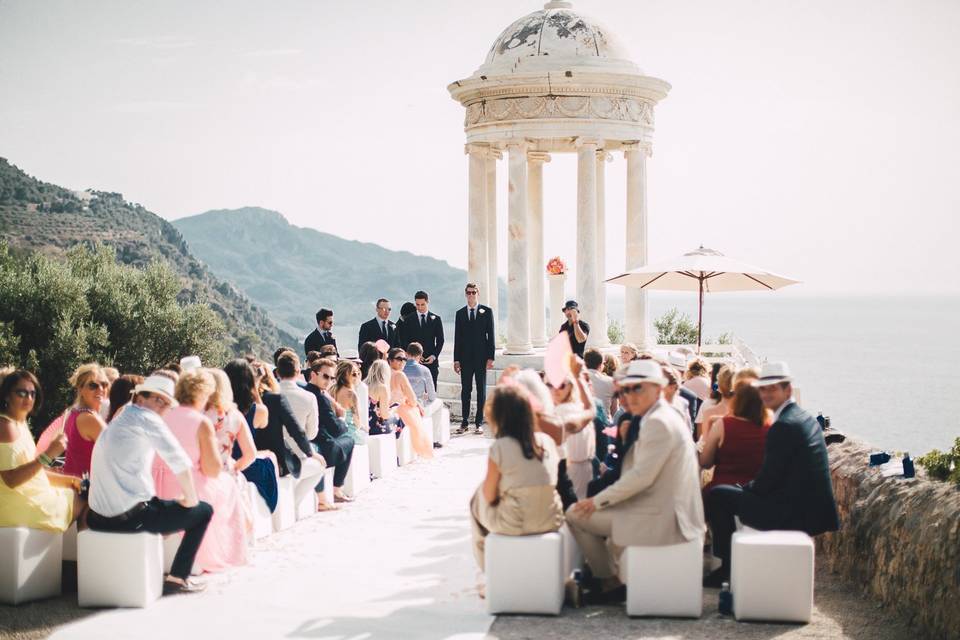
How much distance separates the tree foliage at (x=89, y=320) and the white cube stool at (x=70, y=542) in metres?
28.9

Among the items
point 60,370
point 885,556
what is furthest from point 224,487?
point 60,370

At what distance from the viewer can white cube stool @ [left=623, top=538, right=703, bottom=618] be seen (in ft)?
33.8

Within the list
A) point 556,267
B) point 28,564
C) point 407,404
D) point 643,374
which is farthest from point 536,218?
point 28,564

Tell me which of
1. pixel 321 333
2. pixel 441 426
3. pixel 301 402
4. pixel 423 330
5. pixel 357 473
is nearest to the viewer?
pixel 301 402

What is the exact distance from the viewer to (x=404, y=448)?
19344mm

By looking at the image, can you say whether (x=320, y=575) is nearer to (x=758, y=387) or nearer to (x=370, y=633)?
(x=370, y=633)

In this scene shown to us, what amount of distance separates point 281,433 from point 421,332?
8.88 m

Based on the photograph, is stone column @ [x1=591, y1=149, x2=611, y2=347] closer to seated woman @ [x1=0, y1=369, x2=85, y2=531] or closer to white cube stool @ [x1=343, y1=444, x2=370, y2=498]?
white cube stool @ [x1=343, y1=444, x2=370, y2=498]

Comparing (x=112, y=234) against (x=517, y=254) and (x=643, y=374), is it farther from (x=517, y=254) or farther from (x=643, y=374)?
(x=643, y=374)

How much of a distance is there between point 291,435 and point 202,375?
279 centimetres

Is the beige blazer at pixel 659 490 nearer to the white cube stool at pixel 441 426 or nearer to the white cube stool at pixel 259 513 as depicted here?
the white cube stool at pixel 259 513

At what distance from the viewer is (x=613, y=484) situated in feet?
34.1

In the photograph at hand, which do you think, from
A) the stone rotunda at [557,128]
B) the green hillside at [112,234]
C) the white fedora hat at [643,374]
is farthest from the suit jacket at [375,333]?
the green hillside at [112,234]

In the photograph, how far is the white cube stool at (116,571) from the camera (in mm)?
10617
